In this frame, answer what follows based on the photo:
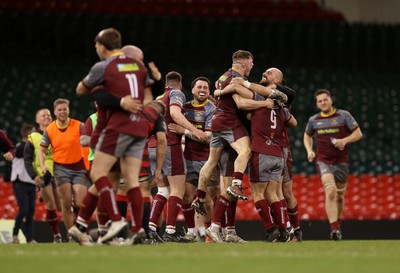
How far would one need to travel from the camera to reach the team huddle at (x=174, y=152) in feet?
25.8

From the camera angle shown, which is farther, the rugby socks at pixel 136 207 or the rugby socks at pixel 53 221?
the rugby socks at pixel 53 221

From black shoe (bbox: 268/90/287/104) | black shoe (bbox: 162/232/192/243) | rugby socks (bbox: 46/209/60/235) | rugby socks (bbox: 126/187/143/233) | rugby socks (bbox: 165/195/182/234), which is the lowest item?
rugby socks (bbox: 46/209/60/235)

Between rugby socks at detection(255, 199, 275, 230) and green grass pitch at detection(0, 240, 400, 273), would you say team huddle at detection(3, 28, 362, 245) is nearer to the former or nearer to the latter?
rugby socks at detection(255, 199, 275, 230)

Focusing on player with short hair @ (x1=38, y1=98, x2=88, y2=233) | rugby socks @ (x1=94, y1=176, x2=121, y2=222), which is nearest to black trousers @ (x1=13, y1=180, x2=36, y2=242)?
player with short hair @ (x1=38, y1=98, x2=88, y2=233)

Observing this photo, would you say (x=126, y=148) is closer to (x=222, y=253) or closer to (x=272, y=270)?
(x=222, y=253)

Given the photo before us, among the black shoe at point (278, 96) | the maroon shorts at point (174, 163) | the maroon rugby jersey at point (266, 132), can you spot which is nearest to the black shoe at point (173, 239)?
the maroon shorts at point (174, 163)

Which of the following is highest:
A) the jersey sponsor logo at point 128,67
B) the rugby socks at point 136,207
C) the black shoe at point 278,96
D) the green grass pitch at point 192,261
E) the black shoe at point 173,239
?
the jersey sponsor logo at point 128,67

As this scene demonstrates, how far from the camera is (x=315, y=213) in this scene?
56.9 feet

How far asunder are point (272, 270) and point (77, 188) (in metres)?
6.77

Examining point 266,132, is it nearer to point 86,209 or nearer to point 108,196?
point 86,209

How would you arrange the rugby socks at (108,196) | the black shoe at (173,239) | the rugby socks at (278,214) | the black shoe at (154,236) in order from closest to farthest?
the rugby socks at (108,196), the rugby socks at (278,214), the black shoe at (154,236), the black shoe at (173,239)

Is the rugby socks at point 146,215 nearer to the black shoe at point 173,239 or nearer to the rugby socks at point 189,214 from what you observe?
the black shoe at point 173,239

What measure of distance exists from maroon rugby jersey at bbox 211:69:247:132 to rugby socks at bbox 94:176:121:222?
9.20ft

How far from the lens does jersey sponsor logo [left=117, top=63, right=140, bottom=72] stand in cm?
784
